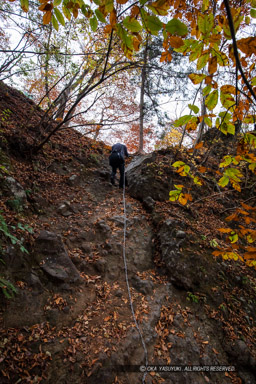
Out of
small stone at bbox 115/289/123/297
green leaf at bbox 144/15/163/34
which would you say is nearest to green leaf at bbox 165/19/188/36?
green leaf at bbox 144/15/163/34

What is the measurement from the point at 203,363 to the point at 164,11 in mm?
4349

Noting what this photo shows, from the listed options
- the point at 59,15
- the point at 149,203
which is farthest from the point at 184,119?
the point at 149,203

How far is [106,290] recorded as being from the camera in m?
3.46

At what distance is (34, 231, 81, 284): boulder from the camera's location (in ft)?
10.1

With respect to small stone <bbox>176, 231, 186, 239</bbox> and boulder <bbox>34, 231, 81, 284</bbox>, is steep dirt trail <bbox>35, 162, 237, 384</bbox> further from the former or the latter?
small stone <bbox>176, 231, 186, 239</bbox>

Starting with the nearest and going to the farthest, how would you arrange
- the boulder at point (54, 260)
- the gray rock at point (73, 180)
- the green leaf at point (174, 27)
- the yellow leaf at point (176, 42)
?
the green leaf at point (174, 27)
the yellow leaf at point (176, 42)
the boulder at point (54, 260)
the gray rock at point (73, 180)

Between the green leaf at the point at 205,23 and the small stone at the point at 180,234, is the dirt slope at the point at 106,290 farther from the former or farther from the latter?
the green leaf at the point at 205,23

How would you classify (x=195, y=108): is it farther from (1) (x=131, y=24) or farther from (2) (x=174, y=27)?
(1) (x=131, y=24)

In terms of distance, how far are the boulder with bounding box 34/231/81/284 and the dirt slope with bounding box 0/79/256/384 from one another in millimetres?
18

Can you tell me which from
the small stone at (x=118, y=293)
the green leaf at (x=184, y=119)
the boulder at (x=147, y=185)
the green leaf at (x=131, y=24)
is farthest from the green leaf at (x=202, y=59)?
the boulder at (x=147, y=185)

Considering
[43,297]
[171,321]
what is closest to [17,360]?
[43,297]

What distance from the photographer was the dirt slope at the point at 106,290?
2.37m

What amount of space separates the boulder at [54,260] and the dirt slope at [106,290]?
0.02 meters

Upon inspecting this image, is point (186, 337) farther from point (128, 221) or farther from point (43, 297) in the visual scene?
point (128, 221)
